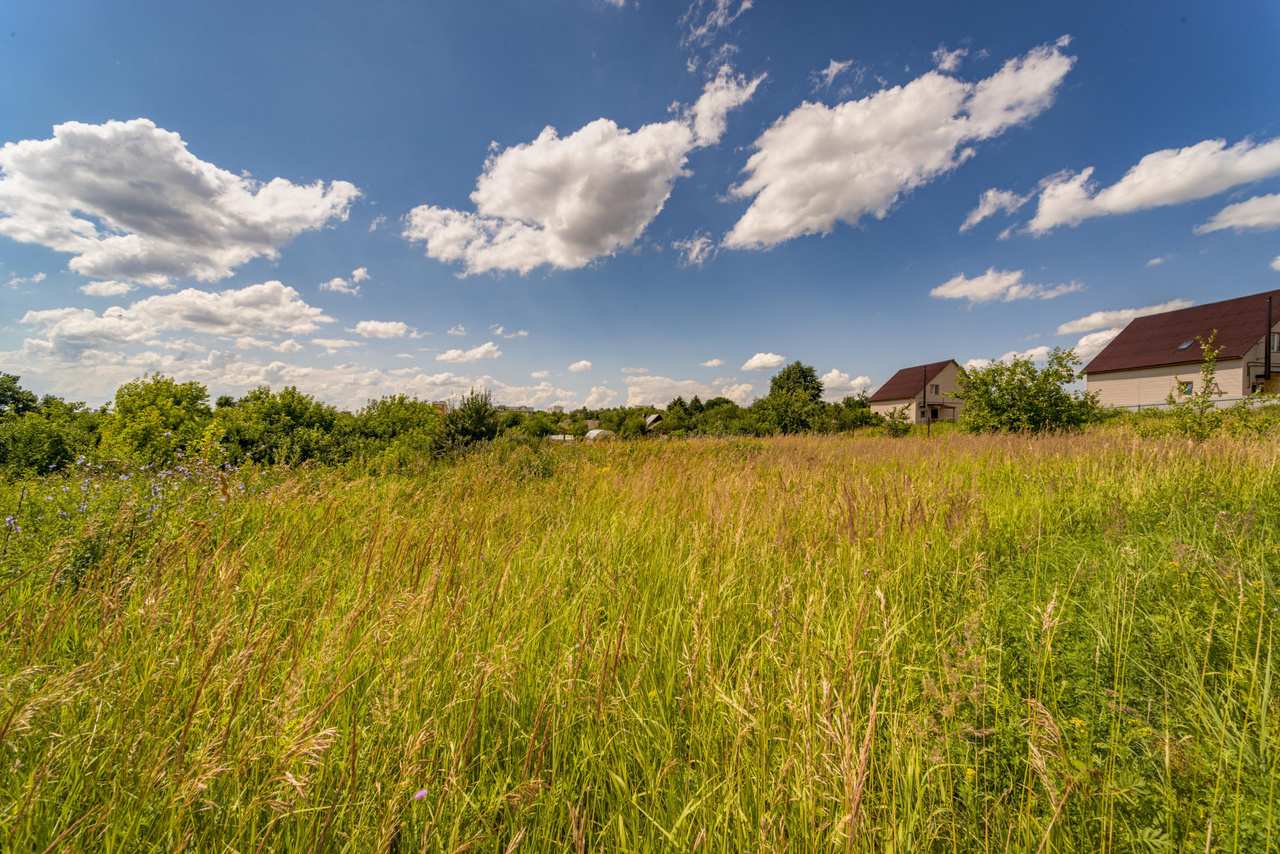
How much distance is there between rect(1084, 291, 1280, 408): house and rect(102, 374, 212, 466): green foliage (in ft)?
135

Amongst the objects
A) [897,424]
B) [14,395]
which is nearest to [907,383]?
[897,424]

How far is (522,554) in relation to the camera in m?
3.09

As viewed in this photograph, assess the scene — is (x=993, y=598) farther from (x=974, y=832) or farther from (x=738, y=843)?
(x=738, y=843)

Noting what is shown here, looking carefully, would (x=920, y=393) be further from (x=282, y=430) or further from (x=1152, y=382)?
(x=282, y=430)

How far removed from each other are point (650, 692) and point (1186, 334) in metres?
52.2

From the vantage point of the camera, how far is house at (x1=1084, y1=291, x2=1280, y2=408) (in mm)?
29000

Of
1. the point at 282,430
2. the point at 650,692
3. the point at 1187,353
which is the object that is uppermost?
the point at 1187,353

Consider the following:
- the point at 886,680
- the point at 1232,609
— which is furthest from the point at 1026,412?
the point at 886,680

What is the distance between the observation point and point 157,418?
10.8m

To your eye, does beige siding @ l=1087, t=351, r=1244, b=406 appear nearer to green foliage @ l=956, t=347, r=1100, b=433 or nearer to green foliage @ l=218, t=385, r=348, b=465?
green foliage @ l=956, t=347, r=1100, b=433

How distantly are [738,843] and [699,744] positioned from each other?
42 cm

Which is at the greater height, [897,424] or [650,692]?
[897,424]

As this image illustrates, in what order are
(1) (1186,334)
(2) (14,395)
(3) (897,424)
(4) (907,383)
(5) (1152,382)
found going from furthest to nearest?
1. (4) (907,383)
2. (5) (1152,382)
3. (1) (1186,334)
4. (2) (14,395)
5. (3) (897,424)

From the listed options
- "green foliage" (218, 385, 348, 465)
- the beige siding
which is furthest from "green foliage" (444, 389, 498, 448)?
the beige siding
